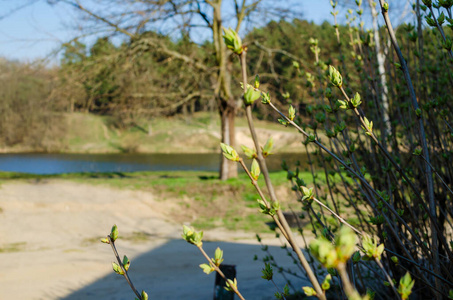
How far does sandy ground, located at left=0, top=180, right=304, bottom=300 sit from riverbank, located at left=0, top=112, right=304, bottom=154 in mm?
18213

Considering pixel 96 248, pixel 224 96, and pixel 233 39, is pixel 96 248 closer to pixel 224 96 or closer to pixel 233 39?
pixel 233 39

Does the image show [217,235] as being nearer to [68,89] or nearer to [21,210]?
[21,210]

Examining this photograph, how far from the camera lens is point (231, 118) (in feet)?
42.3

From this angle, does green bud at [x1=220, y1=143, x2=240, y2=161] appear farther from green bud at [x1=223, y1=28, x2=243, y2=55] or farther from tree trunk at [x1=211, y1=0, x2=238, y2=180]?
tree trunk at [x1=211, y1=0, x2=238, y2=180]

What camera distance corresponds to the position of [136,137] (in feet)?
104

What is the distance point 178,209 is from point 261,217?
6.93 ft

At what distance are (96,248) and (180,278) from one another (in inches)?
91.4

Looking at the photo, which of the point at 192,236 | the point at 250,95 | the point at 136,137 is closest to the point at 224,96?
the point at 192,236

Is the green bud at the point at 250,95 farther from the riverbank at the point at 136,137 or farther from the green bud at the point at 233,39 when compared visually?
the riverbank at the point at 136,137

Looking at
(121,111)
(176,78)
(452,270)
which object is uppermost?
(176,78)

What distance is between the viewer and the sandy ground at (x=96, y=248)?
4691mm

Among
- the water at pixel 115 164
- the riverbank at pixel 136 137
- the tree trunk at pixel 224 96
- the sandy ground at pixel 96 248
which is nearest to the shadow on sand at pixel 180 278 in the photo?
the sandy ground at pixel 96 248

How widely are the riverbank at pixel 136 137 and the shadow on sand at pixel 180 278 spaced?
21.1m

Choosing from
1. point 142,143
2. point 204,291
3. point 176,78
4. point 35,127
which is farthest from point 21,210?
point 35,127
